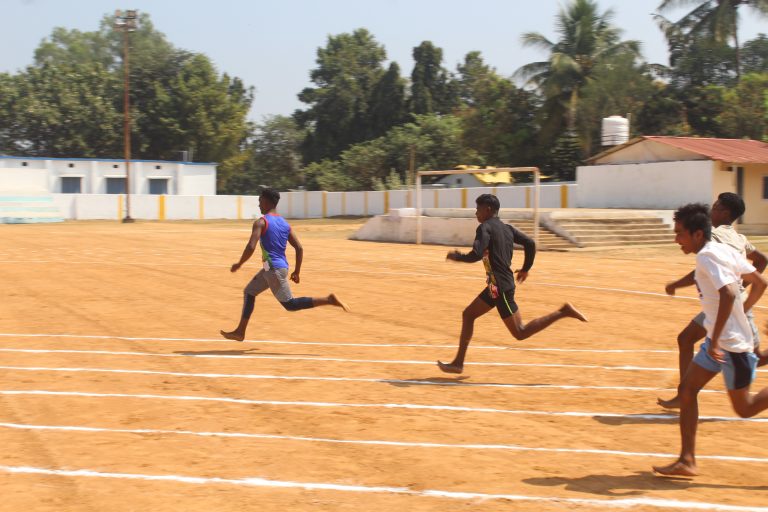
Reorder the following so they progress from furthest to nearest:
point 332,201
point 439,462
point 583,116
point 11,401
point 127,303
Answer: point 332,201 < point 583,116 < point 127,303 < point 11,401 < point 439,462

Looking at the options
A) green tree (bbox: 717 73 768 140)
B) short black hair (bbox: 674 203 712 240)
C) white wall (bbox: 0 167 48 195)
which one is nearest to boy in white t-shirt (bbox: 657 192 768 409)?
short black hair (bbox: 674 203 712 240)

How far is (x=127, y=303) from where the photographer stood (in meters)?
13.5

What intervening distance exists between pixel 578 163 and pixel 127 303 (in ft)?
128

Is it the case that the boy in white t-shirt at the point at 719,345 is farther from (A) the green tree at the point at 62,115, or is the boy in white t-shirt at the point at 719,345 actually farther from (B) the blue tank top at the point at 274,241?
(A) the green tree at the point at 62,115

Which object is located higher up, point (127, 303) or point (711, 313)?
point (711, 313)

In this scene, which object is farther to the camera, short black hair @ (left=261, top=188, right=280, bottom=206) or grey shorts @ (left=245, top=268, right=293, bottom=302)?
grey shorts @ (left=245, top=268, right=293, bottom=302)

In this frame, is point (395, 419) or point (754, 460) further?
point (395, 419)

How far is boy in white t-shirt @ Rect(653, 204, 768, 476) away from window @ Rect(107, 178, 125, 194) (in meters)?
58.3

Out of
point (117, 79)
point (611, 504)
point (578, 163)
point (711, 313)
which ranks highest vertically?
point (117, 79)

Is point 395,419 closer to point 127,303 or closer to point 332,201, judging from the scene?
point 127,303

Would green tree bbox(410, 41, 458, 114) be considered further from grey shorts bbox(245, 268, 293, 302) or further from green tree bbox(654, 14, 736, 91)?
grey shorts bbox(245, 268, 293, 302)

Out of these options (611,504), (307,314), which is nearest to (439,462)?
(611,504)

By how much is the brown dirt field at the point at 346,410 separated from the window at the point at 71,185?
151 ft

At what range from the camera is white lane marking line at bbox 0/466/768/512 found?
14.6 feet
